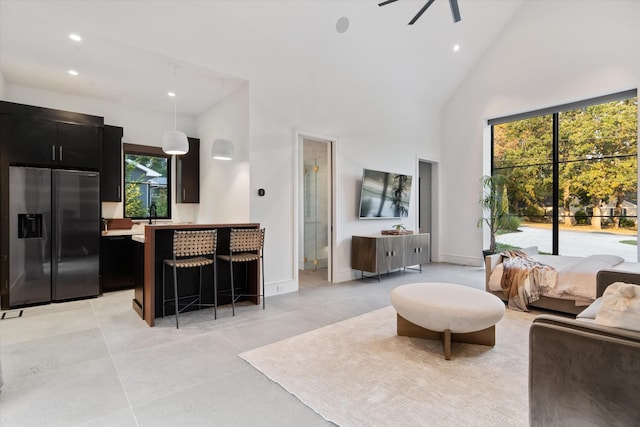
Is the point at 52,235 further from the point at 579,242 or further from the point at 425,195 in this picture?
the point at 579,242

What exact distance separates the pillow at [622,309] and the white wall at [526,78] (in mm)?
5531

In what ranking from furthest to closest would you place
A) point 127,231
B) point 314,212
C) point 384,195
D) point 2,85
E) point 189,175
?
point 314,212 < point 384,195 < point 189,175 < point 127,231 < point 2,85

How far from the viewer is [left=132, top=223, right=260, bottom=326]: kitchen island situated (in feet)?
11.5

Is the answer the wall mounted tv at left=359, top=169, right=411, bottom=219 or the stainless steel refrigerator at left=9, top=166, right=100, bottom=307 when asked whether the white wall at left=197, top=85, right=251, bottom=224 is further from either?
the wall mounted tv at left=359, top=169, right=411, bottom=219

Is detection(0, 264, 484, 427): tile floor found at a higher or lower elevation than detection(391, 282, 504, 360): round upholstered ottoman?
lower

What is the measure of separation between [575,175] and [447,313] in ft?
17.2

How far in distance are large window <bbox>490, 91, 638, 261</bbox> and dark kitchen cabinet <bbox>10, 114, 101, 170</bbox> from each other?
7491mm

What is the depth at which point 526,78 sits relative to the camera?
6.28 meters

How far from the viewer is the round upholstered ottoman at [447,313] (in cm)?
252

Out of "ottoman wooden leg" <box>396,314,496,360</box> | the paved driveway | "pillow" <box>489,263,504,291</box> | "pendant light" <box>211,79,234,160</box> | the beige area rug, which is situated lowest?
the beige area rug

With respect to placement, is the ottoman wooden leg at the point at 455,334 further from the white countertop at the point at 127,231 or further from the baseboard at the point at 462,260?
the baseboard at the point at 462,260

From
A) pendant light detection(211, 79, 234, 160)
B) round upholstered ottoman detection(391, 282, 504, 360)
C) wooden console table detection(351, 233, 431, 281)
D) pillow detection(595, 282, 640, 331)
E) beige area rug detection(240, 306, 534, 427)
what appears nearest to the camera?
pillow detection(595, 282, 640, 331)

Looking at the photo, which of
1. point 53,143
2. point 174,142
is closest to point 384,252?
point 174,142

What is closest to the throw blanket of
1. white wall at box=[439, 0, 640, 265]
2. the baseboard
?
the baseboard
